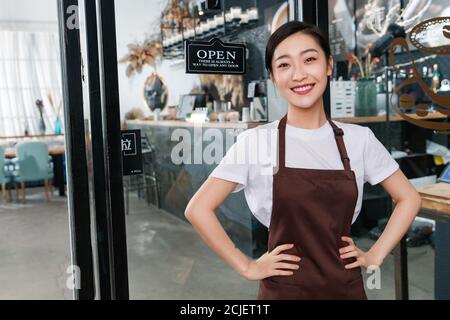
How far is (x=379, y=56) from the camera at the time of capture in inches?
156

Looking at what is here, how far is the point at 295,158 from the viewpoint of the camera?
1466 millimetres

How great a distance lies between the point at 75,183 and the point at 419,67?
1.77 m

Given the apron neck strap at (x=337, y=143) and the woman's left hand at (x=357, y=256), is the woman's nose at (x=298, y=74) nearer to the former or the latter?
the apron neck strap at (x=337, y=143)

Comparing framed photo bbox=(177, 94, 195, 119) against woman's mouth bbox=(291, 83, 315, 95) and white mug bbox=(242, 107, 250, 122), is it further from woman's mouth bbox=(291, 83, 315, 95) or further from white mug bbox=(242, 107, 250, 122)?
woman's mouth bbox=(291, 83, 315, 95)

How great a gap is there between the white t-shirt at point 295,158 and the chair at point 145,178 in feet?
1.71

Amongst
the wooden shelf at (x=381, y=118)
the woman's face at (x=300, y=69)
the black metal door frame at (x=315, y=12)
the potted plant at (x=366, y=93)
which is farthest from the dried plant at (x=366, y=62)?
the woman's face at (x=300, y=69)

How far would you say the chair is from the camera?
1.93m

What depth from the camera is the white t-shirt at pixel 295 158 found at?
4.78 feet

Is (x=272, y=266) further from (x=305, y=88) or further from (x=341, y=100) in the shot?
(x=341, y=100)

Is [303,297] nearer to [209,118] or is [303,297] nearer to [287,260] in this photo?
[287,260]

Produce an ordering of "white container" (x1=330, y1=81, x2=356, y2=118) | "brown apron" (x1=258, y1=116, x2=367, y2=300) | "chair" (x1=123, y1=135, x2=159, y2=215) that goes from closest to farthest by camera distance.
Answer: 1. "brown apron" (x1=258, y1=116, x2=367, y2=300)
2. "chair" (x1=123, y1=135, x2=159, y2=215)
3. "white container" (x1=330, y1=81, x2=356, y2=118)

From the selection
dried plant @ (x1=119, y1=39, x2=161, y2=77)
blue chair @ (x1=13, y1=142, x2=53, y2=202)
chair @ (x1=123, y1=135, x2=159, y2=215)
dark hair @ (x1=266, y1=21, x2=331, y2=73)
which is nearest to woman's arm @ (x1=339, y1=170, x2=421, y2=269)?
dark hair @ (x1=266, y1=21, x2=331, y2=73)

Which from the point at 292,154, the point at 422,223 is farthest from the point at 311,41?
the point at 422,223
